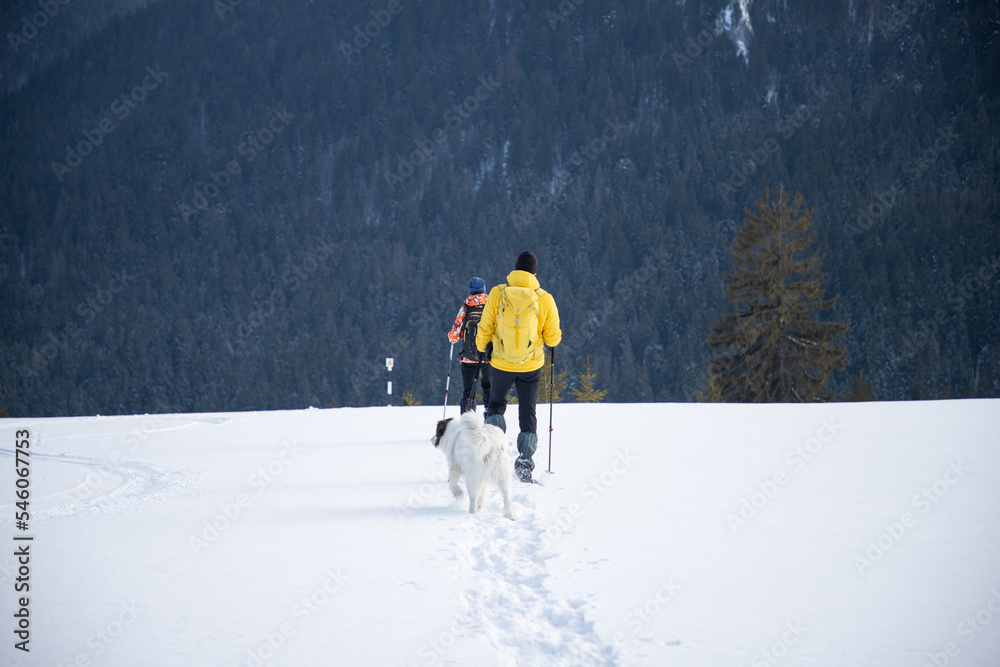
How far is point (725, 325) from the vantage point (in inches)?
1121

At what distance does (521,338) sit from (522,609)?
3226 mm

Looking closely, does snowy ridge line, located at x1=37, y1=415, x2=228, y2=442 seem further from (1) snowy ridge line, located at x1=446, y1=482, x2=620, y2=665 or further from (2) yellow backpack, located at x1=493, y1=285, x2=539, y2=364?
(1) snowy ridge line, located at x1=446, y1=482, x2=620, y2=665

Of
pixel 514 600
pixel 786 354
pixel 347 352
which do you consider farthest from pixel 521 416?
pixel 347 352

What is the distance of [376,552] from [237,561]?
0.94 m

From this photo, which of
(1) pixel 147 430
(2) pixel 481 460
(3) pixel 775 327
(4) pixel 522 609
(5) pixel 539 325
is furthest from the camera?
(3) pixel 775 327

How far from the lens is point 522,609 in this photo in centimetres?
361

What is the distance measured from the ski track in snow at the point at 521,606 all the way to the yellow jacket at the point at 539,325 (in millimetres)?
1927

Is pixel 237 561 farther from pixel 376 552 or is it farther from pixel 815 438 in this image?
pixel 815 438

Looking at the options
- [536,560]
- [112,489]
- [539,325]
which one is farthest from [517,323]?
[112,489]

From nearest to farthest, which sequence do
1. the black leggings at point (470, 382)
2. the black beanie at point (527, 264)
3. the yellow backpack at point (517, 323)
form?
the yellow backpack at point (517, 323)
the black beanie at point (527, 264)
the black leggings at point (470, 382)

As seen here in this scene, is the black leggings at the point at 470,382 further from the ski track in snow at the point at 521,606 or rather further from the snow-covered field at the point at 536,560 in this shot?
the ski track in snow at the point at 521,606

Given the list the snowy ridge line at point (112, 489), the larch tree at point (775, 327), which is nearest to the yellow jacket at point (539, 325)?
the snowy ridge line at point (112, 489)

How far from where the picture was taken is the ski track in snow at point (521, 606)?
10.3ft

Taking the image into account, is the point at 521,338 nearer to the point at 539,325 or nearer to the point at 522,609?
the point at 539,325
